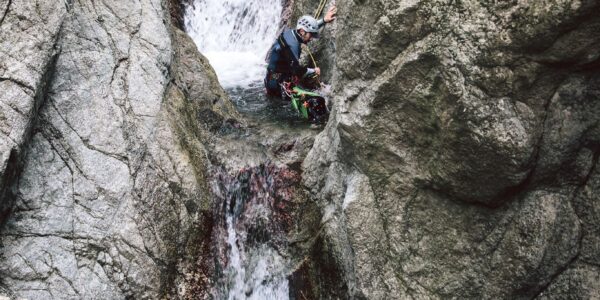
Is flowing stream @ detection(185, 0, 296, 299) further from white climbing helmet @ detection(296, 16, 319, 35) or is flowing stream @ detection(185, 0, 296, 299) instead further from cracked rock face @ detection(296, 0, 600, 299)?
white climbing helmet @ detection(296, 16, 319, 35)

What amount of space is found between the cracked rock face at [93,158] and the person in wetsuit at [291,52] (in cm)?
333

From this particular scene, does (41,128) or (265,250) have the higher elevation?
(41,128)

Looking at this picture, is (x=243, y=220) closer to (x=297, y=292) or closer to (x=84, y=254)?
(x=297, y=292)

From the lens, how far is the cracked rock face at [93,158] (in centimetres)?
673

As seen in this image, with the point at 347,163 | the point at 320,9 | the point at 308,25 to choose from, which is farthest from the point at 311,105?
the point at 347,163

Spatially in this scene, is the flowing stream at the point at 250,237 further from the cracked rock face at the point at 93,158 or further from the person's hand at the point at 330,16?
the person's hand at the point at 330,16

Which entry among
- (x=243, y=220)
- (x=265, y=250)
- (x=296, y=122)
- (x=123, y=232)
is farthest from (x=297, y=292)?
(x=296, y=122)

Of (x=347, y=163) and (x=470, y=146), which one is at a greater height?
(x=347, y=163)

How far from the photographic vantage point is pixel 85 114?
305 inches

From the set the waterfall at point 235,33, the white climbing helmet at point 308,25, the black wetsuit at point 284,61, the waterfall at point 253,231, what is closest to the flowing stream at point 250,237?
the waterfall at point 253,231

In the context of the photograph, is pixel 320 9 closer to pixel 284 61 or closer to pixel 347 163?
pixel 284 61

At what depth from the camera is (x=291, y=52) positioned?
11.4m

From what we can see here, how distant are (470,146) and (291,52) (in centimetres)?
666

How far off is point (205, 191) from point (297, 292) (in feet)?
8.79
